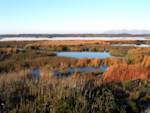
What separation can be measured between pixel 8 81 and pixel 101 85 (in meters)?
3.44

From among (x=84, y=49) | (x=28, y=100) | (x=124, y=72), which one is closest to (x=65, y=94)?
(x=28, y=100)

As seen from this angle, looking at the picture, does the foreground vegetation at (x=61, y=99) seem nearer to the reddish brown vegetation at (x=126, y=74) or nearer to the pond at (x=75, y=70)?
the reddish brown vegetation at (x=126, y=74)

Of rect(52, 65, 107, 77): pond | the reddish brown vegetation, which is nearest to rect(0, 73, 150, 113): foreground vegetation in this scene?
the reddish brown vegetation

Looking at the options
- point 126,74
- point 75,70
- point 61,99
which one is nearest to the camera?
point 61,99

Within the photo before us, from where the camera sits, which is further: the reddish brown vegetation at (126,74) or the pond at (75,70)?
the pond at (75,70)

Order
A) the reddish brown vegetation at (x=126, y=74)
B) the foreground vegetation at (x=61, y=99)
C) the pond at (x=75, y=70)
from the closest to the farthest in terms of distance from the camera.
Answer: the foreground vegetation at (x=61, y=99), the reddish brown vegetation at (x=126, y=74), the pond at (x=75, y=70)

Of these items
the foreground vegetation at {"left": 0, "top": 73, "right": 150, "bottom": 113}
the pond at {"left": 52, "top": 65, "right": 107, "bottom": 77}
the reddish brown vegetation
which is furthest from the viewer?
the pond at {"left": 52, "top": 65, "right": 107, "bottom": 77}

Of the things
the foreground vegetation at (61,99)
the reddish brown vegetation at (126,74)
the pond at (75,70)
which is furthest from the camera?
the pond at (75,70)

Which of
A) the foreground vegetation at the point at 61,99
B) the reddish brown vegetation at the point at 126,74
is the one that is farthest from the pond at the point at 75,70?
A: the foreground vegetation at the point at 61,99

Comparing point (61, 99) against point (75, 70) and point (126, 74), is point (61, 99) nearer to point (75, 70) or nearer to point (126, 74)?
point (126, 74)

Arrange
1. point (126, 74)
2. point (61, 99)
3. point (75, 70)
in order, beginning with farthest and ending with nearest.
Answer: point (75, 70) → point (126, 74) → point (61, 99)

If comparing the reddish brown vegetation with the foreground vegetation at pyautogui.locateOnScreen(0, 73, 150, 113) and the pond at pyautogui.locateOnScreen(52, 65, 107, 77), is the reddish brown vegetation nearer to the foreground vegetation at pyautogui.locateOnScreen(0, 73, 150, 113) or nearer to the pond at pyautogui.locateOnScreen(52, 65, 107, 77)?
the pond at pyautogui.locateOnScreen(52, 65, 107, 77)

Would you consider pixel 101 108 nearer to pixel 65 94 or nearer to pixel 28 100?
pixel 65 94

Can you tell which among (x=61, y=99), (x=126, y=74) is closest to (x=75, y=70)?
(x=126, y=74)
